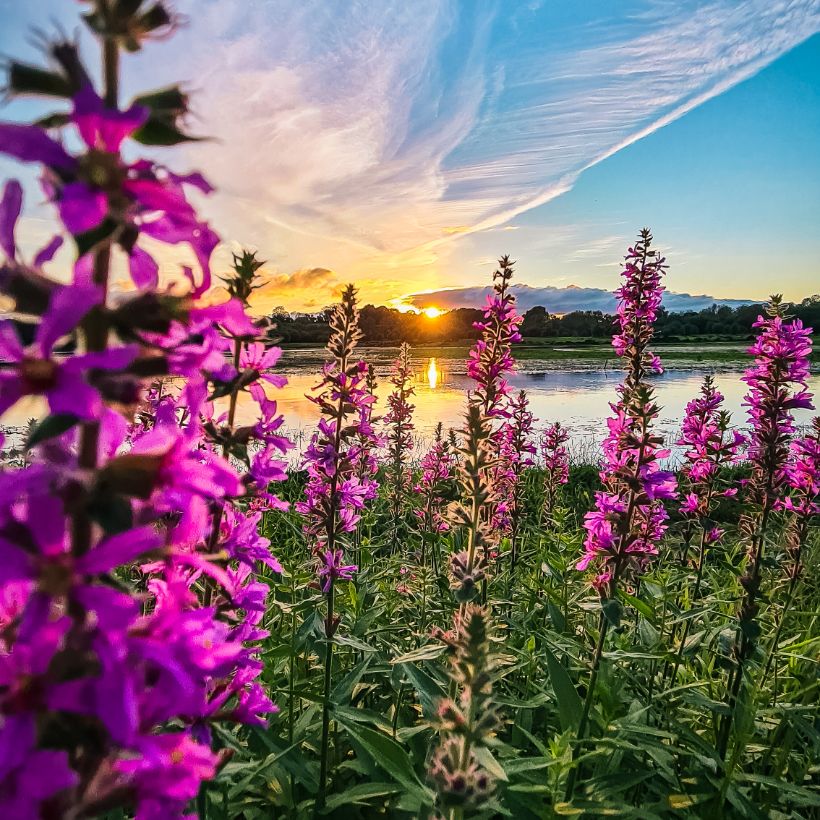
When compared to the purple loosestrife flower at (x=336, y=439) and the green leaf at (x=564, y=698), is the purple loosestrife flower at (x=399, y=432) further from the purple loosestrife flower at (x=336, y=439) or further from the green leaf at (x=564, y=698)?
the green leaf at (x=564, y=698)

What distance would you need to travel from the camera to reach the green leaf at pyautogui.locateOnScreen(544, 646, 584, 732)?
3.42m

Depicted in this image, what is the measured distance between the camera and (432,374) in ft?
128

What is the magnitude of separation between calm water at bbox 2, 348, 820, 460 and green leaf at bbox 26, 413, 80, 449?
8497 mm

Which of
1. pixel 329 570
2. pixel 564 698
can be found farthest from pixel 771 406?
pixel 329 570

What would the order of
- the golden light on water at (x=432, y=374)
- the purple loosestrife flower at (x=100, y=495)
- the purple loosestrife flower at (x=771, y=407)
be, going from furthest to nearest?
1. the golden light on water at (x=432, y=374)
2. the purple loosestrife flower at (x=771, y=407)
3. the purple loosestrife flower at (x=100, y=495)

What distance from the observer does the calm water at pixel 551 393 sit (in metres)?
18.7

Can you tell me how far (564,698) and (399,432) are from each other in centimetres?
459

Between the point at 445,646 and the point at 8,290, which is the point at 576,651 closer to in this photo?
the point at 445,646

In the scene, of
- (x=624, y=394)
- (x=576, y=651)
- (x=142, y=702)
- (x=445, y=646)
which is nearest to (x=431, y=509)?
(x=576, y=651)

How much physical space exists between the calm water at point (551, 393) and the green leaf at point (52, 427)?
27.9 feet

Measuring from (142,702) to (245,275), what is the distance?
1.84 meters

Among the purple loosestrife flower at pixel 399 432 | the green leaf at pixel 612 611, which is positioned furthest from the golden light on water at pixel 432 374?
the green leaf at pixel 612 611

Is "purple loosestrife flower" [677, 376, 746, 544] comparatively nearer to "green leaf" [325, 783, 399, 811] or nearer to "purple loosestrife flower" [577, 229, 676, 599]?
"purple loosestrife flower" [577, 229, 676, 599]

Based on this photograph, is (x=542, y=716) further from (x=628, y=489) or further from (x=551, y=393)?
(x=551, y=393)
